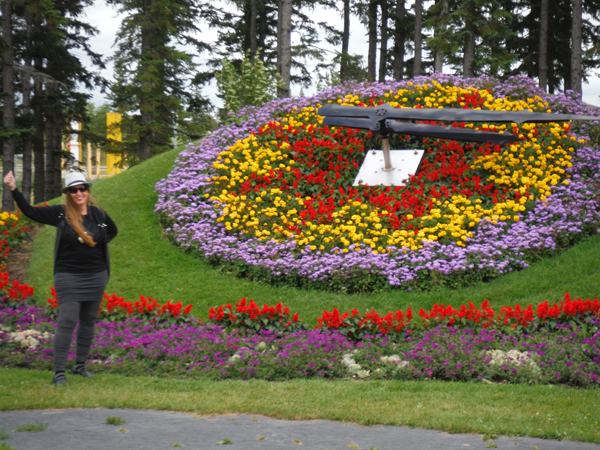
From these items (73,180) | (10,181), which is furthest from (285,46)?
(10,181)

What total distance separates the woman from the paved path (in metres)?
0.84

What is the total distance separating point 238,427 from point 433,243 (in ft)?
16.1

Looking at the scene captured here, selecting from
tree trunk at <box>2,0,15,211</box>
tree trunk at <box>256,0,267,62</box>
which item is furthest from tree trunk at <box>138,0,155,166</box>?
tree trunk at <box>256,0,267,62</box>

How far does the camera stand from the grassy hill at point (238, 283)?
6812 millimetres

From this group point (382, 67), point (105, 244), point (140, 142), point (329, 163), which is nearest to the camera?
point (105, 244)

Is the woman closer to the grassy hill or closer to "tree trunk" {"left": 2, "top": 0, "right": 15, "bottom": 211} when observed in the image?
the grassy hill

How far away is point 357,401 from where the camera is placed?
3.84 meters

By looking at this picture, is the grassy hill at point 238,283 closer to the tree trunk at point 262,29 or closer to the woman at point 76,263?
the woman at point 76,263

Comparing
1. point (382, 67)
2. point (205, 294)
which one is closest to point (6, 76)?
point (205, 294)

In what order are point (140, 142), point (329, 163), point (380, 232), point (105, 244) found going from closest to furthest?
point (105, 244) < point (380, 232) < point (329, 163) < point (140, 142)

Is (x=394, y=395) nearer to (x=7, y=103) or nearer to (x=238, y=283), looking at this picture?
(x=238, y=283)

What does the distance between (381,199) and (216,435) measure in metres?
6.25

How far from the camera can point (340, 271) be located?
24.3 feet

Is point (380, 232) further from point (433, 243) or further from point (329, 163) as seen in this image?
point (329, 163)
